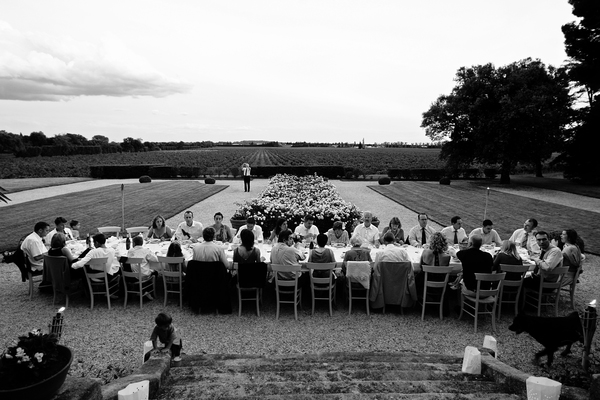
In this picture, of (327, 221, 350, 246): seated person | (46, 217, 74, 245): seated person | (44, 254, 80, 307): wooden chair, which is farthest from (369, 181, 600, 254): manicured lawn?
(44, 254, 80, 307): wooden chair

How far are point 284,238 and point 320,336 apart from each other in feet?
6.31

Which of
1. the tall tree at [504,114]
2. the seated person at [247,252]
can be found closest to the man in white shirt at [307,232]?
the seated person at [247,252]

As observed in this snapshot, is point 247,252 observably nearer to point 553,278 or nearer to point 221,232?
point 221,232

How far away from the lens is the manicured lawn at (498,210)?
1539cm

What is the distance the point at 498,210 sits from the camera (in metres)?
19.1

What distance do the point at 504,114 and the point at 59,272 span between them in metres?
29.8

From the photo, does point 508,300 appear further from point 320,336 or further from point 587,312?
point 320,336

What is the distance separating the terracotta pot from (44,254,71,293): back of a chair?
492 cm

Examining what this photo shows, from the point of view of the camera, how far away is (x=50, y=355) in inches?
119

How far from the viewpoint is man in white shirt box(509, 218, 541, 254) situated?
881 centimetres

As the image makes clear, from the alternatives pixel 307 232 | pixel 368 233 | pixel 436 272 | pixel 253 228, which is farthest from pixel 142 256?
pixel 436 272

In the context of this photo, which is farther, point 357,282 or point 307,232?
point 307,232

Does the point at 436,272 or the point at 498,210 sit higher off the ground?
the point at 436,272

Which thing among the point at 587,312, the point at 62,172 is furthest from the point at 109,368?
the point at 62,172
